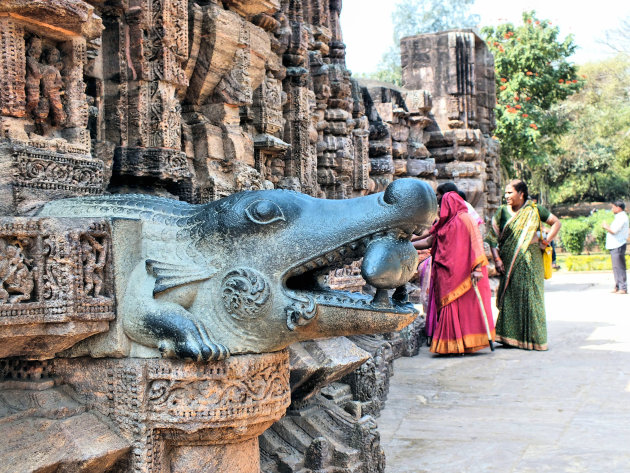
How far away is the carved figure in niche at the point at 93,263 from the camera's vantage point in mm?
2424

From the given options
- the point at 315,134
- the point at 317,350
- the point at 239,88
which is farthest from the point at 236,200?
the point at 315,134

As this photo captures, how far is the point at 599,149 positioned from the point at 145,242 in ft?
109

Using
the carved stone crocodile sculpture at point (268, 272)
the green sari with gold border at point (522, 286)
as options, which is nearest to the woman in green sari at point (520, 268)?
the green sari with gold border at point (522, 286)

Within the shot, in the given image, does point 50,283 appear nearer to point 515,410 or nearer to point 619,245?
point 515,410

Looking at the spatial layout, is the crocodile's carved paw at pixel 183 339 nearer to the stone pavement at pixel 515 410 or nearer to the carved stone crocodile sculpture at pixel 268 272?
the carved stone crocodile sculpture at pixel 268 272

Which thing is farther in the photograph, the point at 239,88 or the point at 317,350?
the point at 239,88

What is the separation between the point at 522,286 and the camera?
7.57 meters

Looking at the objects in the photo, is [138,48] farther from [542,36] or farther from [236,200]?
[542,36]

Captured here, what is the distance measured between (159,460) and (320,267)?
2.74ft

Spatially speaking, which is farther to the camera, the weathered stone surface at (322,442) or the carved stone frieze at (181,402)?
the weathered stone surface at (322,442)

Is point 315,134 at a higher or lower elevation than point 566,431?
higher

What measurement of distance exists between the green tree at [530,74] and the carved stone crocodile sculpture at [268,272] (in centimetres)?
1848

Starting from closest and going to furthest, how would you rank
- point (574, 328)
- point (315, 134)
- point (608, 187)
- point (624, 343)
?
point (315, 134), point (624, 343), point (574, 328), point (608, 187)

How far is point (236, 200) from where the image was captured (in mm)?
2504
